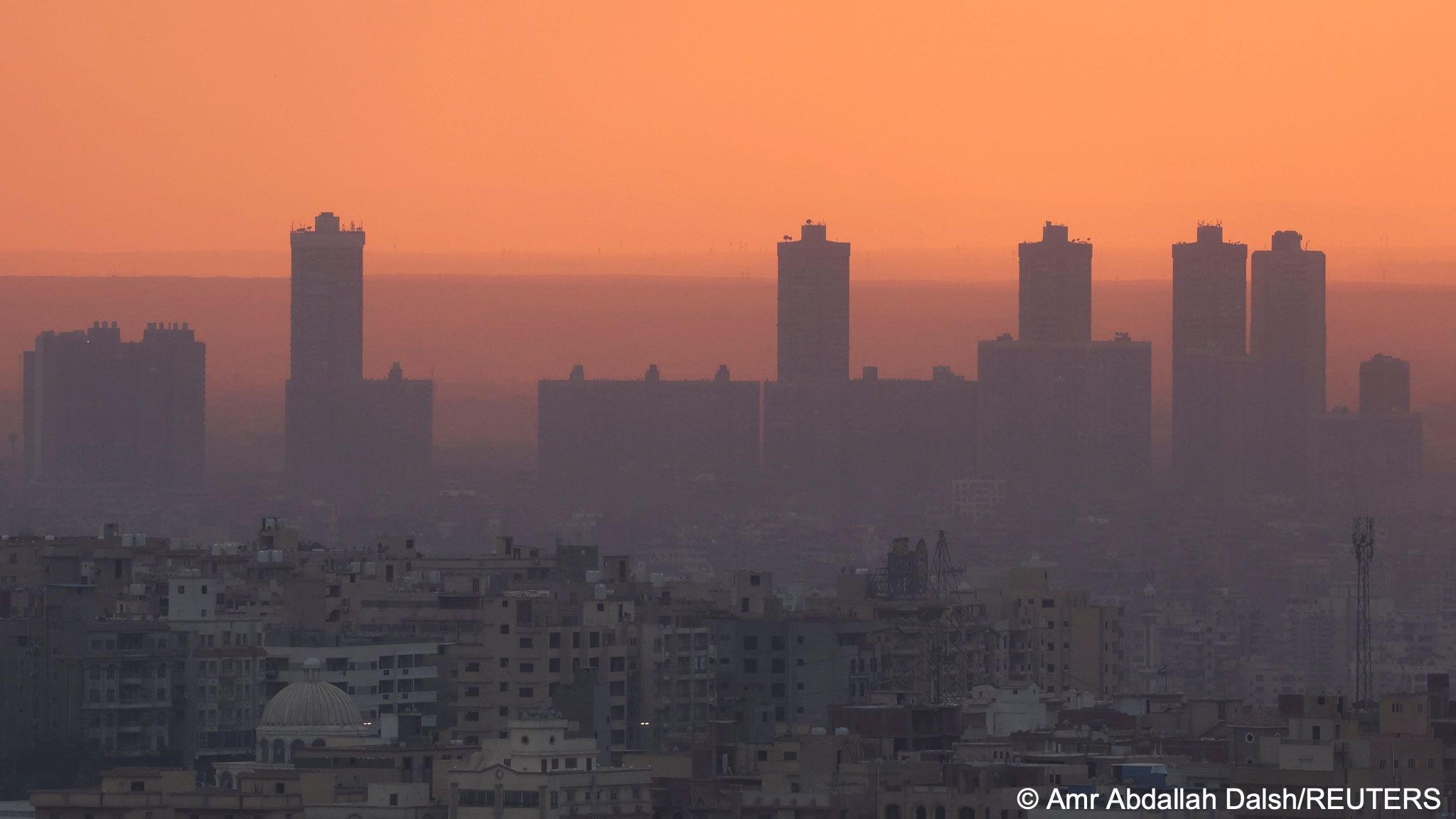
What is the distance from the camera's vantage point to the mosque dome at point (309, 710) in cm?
6028

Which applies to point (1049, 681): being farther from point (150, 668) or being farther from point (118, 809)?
point (118, 809)

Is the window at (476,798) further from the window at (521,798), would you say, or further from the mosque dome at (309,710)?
the mosque dome at (309,710)

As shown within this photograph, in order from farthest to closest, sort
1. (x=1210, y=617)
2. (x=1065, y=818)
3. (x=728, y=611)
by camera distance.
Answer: (x=1210, y=617), (x=728, y=611), (x=1065, y=818)

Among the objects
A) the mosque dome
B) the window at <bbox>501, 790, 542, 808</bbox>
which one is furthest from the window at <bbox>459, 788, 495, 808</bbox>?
the mosque dome

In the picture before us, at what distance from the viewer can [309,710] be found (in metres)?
60.4

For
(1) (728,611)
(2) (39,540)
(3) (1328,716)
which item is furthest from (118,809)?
(2) (39,540)

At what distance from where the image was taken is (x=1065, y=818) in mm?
48406

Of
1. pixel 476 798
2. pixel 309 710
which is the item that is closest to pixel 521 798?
pixel 476 798

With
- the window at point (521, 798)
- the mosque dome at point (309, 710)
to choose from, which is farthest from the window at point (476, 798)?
the mosque dome at point (309, 710)

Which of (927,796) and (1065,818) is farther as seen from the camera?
(927,796)

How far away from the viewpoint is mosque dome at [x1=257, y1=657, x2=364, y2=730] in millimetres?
60281

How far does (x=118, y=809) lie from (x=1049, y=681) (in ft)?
144

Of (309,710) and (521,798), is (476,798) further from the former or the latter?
(309,710)

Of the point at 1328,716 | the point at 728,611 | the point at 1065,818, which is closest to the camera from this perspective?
the point at 1065,818
